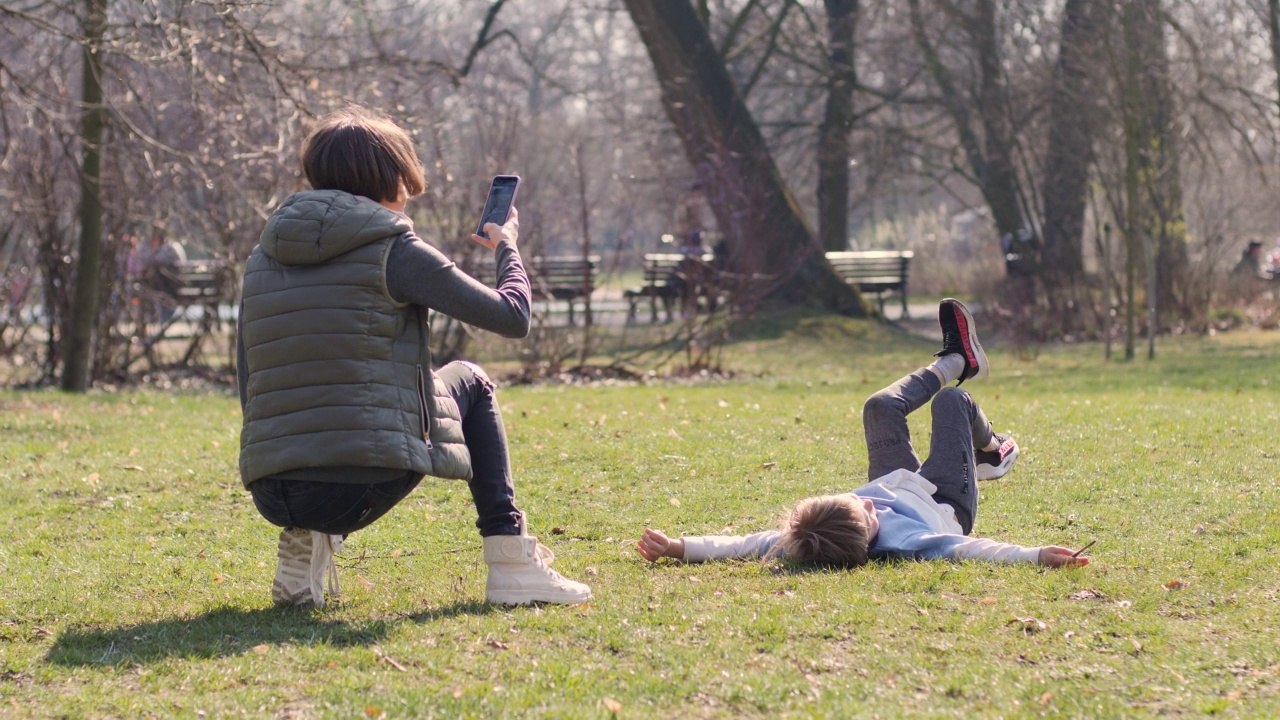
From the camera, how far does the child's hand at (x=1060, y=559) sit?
448 centimetres

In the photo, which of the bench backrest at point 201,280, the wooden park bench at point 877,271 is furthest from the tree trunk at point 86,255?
the wooden park bench at point 877,271

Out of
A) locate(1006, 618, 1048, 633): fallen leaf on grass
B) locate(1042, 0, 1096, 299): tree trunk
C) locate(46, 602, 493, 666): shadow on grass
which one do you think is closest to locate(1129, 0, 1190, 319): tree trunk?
locate(1042, 0, 1096, 299): tree trunk

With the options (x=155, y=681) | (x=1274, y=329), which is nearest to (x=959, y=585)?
(x=155, y=681)

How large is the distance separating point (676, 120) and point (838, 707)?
14.6 metres

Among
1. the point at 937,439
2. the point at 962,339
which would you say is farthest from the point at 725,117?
the point at 937,439

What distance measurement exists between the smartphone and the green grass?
1.18 m

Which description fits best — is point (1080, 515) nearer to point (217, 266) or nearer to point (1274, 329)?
point (217, 266)

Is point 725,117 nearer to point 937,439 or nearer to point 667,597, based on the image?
point 937,439

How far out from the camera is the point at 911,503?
4.90 m

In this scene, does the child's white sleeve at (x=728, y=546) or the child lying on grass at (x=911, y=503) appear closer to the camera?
the child lying on grass at (x=911, y=503)

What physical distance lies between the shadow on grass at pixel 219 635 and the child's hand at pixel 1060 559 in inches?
71.7

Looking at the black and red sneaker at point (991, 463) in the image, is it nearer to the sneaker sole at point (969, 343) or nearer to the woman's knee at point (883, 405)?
the sneaker sole at point (969, 343)

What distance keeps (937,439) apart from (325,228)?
2474 mm

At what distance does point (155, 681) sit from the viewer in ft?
11.6
